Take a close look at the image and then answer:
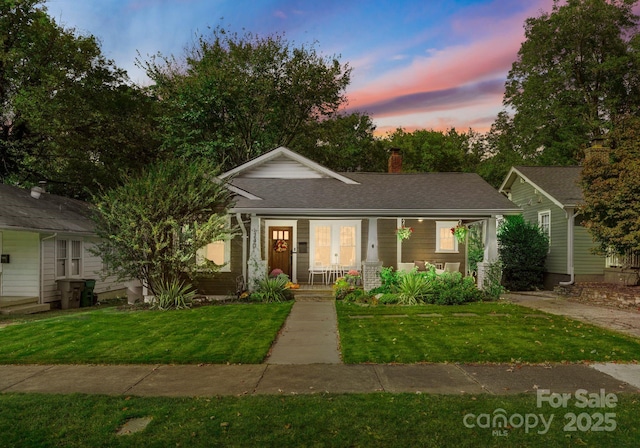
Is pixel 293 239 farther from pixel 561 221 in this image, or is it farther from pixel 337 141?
pixel 337 141

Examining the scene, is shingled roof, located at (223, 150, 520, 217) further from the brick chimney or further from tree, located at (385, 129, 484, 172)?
tree, located at (385, 129, 484, 172)

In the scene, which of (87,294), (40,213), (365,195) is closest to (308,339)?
(365,195)

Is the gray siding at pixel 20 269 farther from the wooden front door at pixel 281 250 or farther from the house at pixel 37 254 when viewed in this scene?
the wooden front door at pixel 281 250

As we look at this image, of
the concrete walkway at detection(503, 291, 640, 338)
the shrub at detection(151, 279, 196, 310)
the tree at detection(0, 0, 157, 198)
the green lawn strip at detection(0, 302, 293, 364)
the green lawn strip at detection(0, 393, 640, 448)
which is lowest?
the concrete walkway at detection(503, 291, 640, 338)

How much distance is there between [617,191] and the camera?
14.7 m

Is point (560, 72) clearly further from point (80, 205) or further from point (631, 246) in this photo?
point (80, 205)

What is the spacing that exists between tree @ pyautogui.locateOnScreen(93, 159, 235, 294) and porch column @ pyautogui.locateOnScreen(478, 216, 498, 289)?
8.37m

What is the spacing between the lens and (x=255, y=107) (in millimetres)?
29734

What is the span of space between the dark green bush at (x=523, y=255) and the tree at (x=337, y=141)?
596 inches

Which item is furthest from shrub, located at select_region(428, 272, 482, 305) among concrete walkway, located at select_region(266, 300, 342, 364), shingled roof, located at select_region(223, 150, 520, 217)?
concrete walkway, located at select_region(266, 300, 342, 364)

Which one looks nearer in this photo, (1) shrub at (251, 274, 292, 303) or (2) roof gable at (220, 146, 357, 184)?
(1) shrub at (251, 274, 292, 303)

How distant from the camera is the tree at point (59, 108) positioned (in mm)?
22500

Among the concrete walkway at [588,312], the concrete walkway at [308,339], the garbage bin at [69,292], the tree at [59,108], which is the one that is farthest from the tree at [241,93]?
the concrete walkway at [588,312]

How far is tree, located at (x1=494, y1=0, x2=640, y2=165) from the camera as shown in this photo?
32.0m
